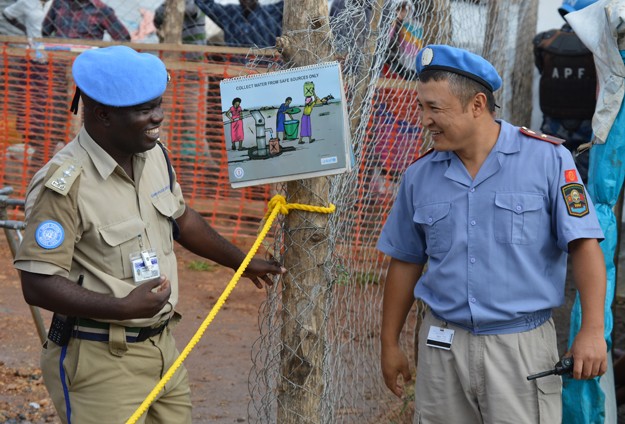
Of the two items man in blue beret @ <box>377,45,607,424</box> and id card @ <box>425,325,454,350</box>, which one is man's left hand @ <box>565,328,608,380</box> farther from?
id card @ <box>425,325,454,350</box>

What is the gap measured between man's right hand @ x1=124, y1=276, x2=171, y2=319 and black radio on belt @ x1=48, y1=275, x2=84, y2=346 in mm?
258

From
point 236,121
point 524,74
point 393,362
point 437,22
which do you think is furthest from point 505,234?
point 524,74

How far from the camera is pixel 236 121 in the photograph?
10.8 ft

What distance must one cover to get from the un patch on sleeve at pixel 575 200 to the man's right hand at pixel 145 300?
1.41 m

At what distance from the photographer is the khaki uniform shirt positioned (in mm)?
2838

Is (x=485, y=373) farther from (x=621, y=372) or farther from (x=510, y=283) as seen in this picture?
(x=621, y=372)

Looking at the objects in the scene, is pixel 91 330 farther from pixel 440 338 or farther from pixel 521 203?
pixel 521 203

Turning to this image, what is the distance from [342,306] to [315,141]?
1165 millimetres

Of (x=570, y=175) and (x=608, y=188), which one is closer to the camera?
(x=570, y=175)

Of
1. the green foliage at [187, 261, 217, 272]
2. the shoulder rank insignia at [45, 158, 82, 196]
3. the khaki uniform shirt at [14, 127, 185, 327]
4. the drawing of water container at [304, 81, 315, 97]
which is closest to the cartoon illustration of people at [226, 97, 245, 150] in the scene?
the drawing of water container at [304, 81, 315, 97]

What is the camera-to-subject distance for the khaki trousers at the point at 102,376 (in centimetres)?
299

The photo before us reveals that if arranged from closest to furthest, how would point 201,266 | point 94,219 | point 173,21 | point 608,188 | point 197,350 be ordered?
1. point 94,219
2. point 608,188
3. point 197,350
4. point 201,266
5. point 173,21

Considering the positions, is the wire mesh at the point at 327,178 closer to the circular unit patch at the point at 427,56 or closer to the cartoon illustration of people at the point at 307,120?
the cartoon illustration of people at the point at 307,120

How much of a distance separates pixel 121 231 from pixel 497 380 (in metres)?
1.39
